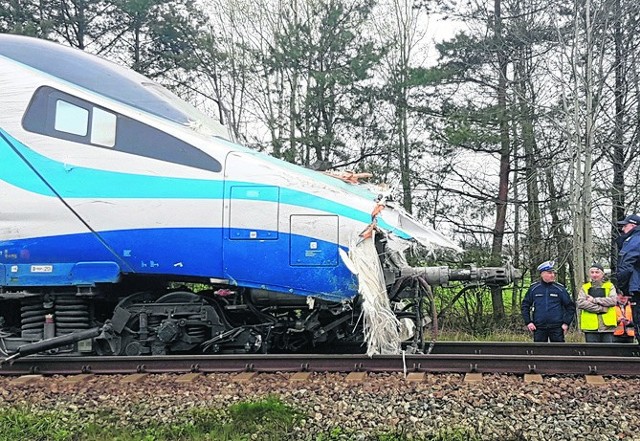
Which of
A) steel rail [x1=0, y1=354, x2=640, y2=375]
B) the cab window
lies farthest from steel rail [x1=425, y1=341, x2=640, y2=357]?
the cab window

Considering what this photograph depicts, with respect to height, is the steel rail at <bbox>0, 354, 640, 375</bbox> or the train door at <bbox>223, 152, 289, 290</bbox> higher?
the train door at <bbox>223, 152, 289, 290</bbox>

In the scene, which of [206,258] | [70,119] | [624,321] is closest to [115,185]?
[70,119]

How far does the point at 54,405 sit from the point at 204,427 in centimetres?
158

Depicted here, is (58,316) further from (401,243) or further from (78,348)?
(401,243)

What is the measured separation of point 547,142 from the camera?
17672 millimetres

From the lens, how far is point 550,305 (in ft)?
29.1

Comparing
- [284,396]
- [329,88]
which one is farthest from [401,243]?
[329,88]

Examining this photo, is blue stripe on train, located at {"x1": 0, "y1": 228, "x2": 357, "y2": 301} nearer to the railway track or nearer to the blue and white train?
the blue and white train

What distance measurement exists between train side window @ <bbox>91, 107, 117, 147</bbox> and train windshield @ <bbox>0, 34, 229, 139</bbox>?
1.09 feet

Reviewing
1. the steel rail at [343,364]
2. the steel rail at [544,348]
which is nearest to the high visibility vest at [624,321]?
the steel rail at [544,348]

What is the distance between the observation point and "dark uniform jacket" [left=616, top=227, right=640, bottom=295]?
23.0ft

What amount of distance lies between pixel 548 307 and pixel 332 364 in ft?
12.1

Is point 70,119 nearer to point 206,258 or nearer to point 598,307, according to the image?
point 206,258

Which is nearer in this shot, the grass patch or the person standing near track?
the grass patch
